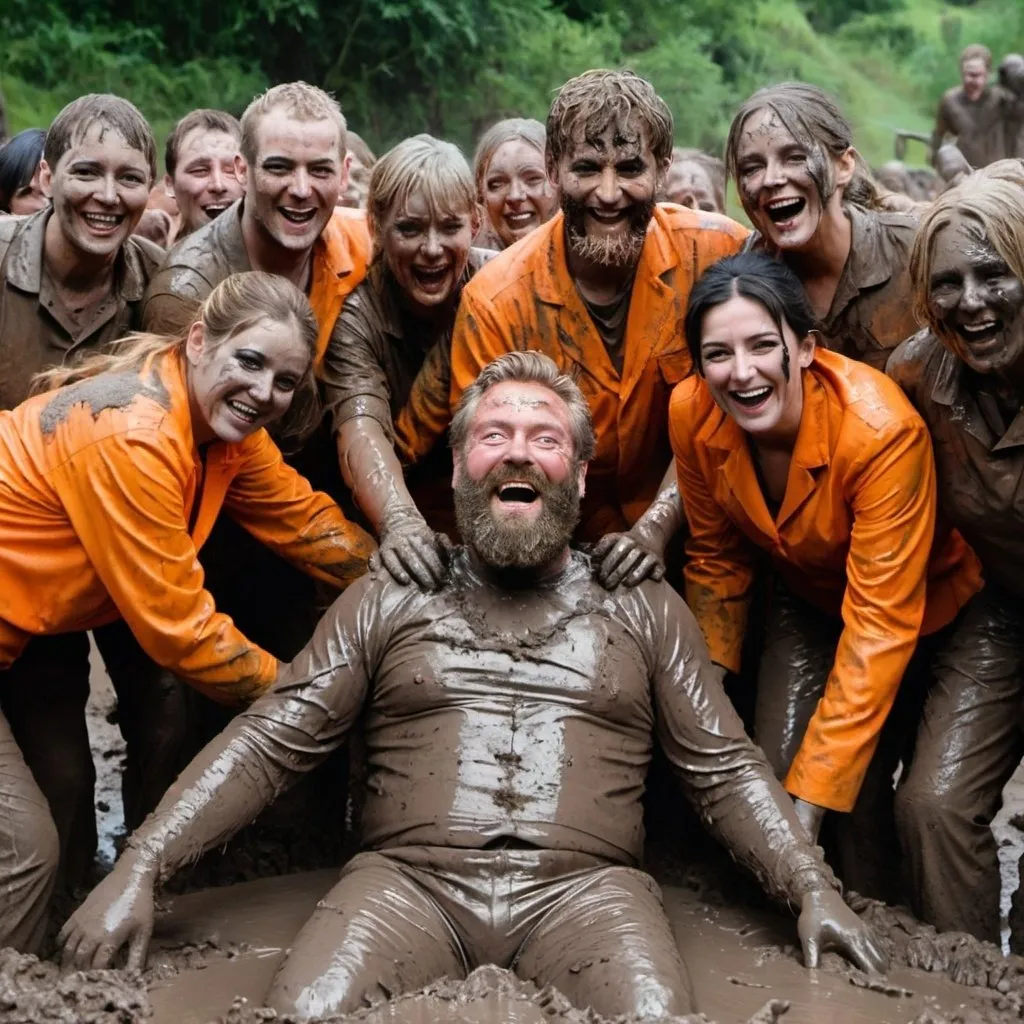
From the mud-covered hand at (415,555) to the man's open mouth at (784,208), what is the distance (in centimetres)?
161

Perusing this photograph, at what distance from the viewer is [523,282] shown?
661 cm

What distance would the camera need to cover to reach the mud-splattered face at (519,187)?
8125 mm

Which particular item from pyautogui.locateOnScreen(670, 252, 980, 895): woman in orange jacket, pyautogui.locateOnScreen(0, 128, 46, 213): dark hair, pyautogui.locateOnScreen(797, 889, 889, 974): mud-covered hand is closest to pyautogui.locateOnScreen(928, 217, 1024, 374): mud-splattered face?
pyautogui.locateOnScreen(670, 252, 980, 895): woman in orange jacket

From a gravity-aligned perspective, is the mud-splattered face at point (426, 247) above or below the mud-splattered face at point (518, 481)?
above

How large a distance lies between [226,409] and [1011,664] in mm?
2879

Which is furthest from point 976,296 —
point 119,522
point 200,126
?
point 200,126

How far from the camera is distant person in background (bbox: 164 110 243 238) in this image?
313 inches

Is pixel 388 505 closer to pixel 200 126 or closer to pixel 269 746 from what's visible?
pixel 269 746

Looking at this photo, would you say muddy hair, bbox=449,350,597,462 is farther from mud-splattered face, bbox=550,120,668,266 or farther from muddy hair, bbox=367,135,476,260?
muddy hair, bbox=367,135,476,260

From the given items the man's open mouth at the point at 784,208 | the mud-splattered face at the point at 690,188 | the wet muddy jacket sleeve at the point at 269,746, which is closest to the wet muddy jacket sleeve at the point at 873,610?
the man's open mouth at the point at 784,208

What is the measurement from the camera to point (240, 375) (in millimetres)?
5816

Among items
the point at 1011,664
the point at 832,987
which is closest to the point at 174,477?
the point at 832,987

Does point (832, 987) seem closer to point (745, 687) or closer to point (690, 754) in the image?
point (690, 754)

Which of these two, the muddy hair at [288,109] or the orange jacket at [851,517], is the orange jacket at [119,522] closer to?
the muddy hair at [288,109]
